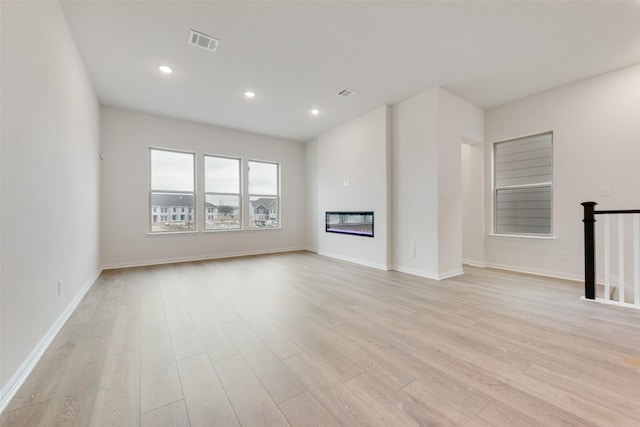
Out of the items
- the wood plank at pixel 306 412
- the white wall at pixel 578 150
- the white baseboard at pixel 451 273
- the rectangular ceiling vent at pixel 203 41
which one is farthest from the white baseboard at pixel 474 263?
the rectangular ceiling vent at pixel 203 41

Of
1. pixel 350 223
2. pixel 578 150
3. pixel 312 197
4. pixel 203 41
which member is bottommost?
pixel 350 223

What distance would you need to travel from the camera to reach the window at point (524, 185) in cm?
408

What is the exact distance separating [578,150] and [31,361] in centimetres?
628

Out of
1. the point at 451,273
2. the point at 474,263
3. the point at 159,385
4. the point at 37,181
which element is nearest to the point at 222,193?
the point at 37,181

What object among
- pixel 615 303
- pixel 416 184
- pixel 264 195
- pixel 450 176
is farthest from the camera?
pixel 264 195

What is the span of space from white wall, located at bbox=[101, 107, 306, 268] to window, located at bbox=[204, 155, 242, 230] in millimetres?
162

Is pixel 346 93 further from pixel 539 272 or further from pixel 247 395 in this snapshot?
pixel 539 272

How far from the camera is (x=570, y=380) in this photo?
1.51m

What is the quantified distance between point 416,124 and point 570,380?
3.58 metres

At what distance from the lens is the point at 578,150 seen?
3.69m

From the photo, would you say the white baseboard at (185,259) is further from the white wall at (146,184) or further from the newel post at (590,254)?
the newel post at (590,254)

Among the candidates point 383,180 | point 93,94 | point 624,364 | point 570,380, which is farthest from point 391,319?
point 93,94

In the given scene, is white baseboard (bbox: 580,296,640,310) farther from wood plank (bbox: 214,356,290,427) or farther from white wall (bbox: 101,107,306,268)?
white wall (bbox: 101,107,306,268)

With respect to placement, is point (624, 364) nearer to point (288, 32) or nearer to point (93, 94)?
point (288, 32)
